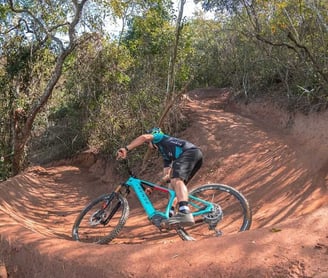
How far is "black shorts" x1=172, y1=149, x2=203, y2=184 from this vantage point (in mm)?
4668

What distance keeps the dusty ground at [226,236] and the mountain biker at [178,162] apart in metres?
0.47

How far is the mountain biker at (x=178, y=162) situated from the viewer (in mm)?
4441

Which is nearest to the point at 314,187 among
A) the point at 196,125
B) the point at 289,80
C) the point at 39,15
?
the point at 196,125

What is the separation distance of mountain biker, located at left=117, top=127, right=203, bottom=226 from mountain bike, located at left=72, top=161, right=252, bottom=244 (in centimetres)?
23

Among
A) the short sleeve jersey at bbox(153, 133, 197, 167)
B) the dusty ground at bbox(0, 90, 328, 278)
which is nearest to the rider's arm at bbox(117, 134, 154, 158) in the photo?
the short sleeve jersey at bbox(153, 133, 197, 167)

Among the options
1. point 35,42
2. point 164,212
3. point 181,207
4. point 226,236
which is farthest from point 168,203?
point 35,42

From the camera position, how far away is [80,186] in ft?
36.0

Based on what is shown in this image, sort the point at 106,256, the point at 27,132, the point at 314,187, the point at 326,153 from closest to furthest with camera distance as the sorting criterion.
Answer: the point at 106,256 → the point at 314,187 → the point at 326,153 → the point at 27,132

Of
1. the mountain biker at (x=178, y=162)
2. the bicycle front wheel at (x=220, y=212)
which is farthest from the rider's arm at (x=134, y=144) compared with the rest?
the bicycle front wheel at (x=220, y=212)

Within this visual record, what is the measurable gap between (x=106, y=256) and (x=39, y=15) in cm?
1046

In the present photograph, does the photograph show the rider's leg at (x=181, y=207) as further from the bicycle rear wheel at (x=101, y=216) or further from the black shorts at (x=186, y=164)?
the bicycle rear wheel at (x=101, y=216)

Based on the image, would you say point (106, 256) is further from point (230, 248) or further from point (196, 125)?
point (196, 125)

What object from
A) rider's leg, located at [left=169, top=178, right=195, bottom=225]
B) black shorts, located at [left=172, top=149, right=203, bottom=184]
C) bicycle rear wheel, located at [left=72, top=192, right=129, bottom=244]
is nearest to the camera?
rider's leg, located at [left=169, top=178, right=195, bottom=225]

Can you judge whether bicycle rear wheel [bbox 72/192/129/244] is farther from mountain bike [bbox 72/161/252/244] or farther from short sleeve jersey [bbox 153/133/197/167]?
short sleeve jersey [bbox 153/133/197/167]
